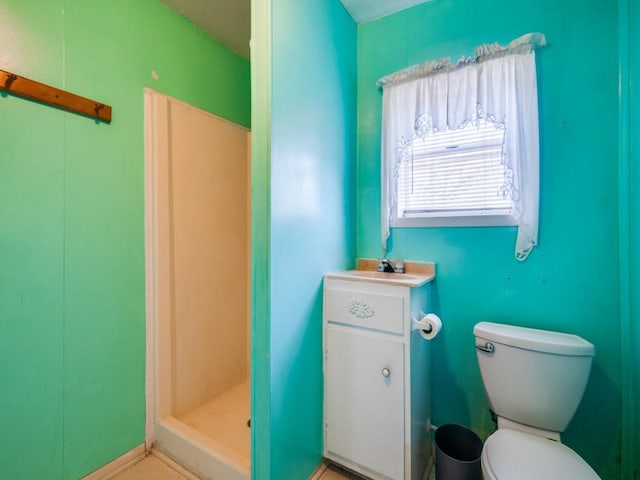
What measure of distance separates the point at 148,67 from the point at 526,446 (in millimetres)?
2451

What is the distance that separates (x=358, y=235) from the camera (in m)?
1.79

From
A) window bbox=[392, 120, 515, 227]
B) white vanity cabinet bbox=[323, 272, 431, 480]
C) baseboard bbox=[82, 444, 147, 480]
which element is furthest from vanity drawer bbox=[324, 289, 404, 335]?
baseboard bbox=[82, 444, 147, 480]

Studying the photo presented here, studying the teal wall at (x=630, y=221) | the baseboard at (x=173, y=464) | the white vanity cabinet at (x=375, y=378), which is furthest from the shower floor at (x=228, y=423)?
the teal wall at (x=630, y=221)

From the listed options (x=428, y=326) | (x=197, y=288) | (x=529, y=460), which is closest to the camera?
(x=529, y=460)

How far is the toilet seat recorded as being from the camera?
0.85 meters

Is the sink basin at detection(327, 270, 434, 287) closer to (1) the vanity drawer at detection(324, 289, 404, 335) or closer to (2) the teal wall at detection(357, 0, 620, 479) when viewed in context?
(1) the vanity drawer at detection(324, 289, 404, 335)

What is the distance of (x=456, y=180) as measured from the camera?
4.89 feet

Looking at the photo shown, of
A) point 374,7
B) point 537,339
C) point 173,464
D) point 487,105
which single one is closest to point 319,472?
point 173,464

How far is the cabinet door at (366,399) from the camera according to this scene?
120cm

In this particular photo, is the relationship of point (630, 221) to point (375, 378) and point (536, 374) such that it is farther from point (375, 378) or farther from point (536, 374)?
point (375, 378)

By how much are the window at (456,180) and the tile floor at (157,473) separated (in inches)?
53.1

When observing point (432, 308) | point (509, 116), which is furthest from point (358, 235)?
point (509, 116)

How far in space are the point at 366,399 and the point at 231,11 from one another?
2273 mm

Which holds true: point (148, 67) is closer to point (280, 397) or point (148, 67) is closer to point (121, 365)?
point (121, 365)
